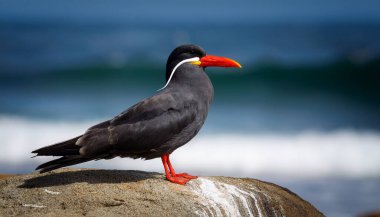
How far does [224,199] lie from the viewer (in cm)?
571

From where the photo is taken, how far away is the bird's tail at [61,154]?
5.59m

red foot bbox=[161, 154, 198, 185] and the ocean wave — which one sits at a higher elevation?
the ocean wave

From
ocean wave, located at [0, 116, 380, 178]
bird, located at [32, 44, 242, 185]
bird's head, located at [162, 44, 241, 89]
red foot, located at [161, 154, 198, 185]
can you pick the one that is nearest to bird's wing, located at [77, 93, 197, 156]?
bird, located at [32, 44, 242, 185]

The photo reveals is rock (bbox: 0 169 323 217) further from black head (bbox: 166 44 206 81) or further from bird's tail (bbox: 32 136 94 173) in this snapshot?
black head (bbox: 166 44 206 81)

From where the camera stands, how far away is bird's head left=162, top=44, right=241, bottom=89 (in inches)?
247

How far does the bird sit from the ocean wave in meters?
5.77

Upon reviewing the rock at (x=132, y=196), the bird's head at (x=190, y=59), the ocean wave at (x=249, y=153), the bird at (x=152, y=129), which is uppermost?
the ocean wave at (x=249, y=153)

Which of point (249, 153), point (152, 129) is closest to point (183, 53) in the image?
point (152, 129)

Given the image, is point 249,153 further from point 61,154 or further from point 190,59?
point 61,154

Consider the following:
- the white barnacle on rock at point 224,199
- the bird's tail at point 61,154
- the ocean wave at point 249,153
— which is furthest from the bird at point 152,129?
the ocean wave at point 249,153

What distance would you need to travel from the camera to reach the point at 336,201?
10.4 metres

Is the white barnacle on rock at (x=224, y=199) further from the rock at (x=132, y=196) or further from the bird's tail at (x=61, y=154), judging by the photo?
the bird's tail at (x=61, y=154)

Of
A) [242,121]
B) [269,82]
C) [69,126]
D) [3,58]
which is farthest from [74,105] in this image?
[3,58]

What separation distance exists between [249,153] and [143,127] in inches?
304
